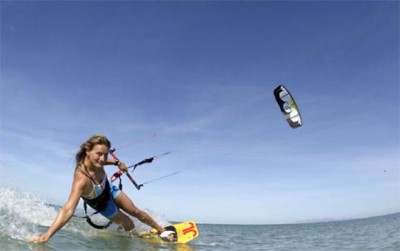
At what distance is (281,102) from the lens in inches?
510

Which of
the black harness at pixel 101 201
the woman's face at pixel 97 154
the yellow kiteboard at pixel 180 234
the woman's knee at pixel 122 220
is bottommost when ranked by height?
the yellow kiteboard at pixel 180 234

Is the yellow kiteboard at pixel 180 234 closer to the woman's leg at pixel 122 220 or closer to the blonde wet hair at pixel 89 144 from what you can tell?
the woman's leg at pixel 122 220

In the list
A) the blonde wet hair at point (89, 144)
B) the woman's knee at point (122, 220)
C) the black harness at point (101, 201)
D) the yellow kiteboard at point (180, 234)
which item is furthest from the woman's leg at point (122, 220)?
the blonde wet hair at point (89, 144)

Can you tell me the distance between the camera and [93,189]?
6.77m

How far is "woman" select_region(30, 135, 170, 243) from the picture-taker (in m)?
5.57

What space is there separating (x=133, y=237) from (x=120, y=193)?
115 inches

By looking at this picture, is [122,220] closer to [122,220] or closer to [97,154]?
[122,220]

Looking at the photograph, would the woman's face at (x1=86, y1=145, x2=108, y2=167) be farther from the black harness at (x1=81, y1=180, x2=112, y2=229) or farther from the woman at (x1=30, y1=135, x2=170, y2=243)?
the black harness at (x1=81, y1=180, x2=112, y2=229)

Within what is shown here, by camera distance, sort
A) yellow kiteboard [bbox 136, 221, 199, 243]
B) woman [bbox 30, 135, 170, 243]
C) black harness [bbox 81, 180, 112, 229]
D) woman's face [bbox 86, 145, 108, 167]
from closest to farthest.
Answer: woman [bbox 30, 135, 170, 243] < woman's face [bbox 86, 145, 108, 167] < black harness [bbox 81, 180, 112, 229] < yellow kiteboard [bbox 136, 221, 199, 243]

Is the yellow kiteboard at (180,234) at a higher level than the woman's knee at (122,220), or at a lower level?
lower

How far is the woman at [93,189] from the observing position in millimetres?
5574

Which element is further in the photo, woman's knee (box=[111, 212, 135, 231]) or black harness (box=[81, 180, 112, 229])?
woman's knee (box=[111, 212, 135, 231])

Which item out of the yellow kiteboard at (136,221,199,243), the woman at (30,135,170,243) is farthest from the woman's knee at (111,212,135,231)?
the yellow kiteboard at (136,221,199,243)

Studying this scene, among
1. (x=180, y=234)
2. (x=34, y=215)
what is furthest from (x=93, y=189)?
(x=34, y=215)
